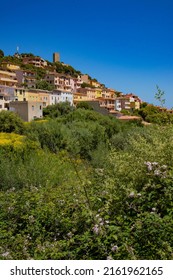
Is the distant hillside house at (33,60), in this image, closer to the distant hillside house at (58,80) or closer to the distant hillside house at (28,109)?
the distant hillside house at (58,80)

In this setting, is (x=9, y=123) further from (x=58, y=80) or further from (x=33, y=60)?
(x=33, y=60)

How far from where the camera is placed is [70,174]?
909 centimetres

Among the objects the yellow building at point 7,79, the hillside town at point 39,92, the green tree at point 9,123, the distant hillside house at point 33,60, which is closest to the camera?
the green tree at point 9,123

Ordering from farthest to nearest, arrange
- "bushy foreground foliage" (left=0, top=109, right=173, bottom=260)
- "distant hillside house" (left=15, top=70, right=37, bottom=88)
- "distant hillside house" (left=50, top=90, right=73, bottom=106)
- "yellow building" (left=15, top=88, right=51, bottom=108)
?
"distant hillside house" (left=15, top=70, right=37, bottom=88), "distant hillside house" (left=50, top=90, right=73, bottom=106), "yellow building" (left=15, top=88, right=51, bottom=108), "bushy foreground foliage" (left=0, top=109, right=173, bottom=260)

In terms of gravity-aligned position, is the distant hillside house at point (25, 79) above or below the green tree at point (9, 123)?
above

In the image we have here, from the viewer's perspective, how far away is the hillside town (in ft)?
158

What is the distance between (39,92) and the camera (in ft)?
207

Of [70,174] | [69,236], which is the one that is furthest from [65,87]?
[69,236]

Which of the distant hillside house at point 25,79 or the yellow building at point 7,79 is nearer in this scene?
the yellow building at point 7,79

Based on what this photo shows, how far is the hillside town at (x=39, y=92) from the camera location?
48.2 meters

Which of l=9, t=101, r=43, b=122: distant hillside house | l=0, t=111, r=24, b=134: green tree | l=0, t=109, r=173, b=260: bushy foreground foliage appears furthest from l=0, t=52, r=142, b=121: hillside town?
l=0, t=109, r=173, b=260: bushy foreground foliage

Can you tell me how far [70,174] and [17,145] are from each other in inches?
283

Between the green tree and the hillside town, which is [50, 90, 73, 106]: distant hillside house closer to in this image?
the hillside town

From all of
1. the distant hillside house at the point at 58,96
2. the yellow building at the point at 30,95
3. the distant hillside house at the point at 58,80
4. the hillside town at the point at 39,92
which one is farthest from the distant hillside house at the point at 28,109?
the distant hillside house at the point at 58,80
